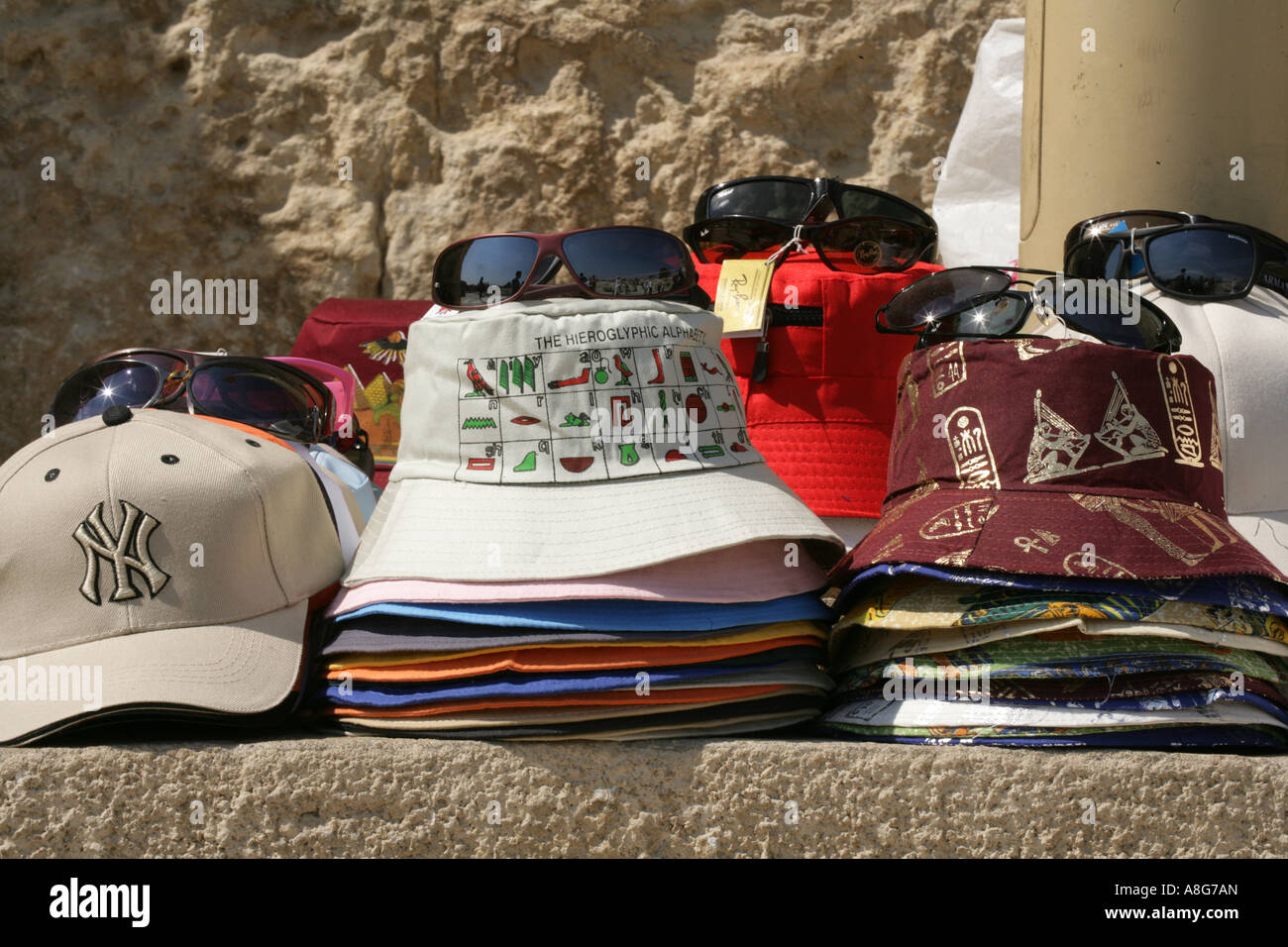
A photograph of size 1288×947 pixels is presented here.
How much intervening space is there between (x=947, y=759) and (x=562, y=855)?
0.43 m

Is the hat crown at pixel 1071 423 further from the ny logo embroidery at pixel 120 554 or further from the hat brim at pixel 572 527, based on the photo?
the ny logo embroidery at pixel 120 554

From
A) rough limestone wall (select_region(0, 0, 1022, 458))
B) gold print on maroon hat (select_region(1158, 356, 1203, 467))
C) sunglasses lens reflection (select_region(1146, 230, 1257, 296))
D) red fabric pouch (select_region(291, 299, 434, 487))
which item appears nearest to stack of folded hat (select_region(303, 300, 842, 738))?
gold print on maroon hat (select_region(1158, 356, 1203, 467))

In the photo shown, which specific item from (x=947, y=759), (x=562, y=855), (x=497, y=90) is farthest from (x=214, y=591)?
(x=497, y=90)

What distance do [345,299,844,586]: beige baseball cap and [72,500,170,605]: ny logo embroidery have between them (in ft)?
0.77

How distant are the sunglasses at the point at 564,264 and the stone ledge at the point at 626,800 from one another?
61 centimetres

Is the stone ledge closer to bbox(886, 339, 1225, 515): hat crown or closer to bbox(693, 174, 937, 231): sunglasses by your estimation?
bbox(886, 339, 1225, 515): hat crown

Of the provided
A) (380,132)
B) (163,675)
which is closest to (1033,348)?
(163,675)

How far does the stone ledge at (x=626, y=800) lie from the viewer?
1.31 meters

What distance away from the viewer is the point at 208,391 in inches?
70.6

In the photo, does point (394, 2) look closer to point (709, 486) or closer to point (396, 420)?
point (396, 420)

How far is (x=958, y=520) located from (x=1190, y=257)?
2.51ft

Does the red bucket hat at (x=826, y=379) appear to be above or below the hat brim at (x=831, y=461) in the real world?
above

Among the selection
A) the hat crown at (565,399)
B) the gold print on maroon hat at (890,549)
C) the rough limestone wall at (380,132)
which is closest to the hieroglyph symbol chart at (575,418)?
the hat crown at (565,399)

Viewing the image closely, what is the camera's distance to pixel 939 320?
5.55 feet
